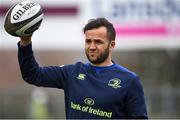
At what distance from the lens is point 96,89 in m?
5.90

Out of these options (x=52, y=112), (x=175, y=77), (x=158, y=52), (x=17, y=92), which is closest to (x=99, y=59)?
(x=52, y=112)

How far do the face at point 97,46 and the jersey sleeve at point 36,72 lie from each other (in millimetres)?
300

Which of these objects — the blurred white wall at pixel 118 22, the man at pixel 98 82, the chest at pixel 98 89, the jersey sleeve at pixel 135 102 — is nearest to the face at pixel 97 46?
the man at pixel 98 82

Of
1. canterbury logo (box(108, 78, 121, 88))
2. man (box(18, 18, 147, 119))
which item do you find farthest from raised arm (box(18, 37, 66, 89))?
canterbury logo (box(108, 78, 121, 88))

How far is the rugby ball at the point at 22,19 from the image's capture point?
5992 mm

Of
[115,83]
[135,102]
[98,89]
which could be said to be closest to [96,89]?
[98,89]

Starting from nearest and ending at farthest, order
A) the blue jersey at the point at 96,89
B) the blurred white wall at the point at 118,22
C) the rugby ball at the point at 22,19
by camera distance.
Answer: the blue jersey at the point at 96,89
the rugby ball at the point at 22,19
the blurred white wall at the point at 118,22

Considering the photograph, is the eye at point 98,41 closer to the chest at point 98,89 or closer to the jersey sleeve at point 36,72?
the chest at point 98,89

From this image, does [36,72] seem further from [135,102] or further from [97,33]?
[135,102]

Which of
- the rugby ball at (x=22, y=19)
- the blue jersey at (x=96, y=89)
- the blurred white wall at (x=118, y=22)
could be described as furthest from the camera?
the blurred white wall at (x=118, y=22)

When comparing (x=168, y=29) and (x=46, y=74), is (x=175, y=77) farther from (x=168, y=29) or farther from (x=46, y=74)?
(x=46, y=74)

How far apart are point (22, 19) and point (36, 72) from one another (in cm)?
41

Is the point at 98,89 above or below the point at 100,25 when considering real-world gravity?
below

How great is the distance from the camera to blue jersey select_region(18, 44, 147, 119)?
586 cm
